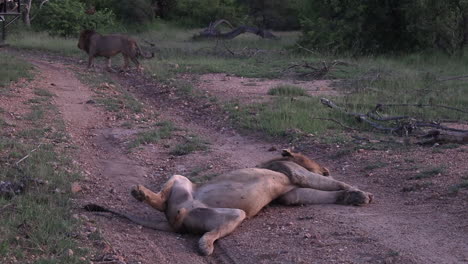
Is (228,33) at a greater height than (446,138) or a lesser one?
lesser

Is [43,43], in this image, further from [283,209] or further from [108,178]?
[283,209]

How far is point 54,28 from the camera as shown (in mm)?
26766

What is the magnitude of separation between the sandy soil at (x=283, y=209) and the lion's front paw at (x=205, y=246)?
0.05 m

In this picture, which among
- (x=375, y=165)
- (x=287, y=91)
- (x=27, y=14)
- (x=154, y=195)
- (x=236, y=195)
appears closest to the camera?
(x=154, y=195)

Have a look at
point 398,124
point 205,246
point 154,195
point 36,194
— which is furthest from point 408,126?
point 36,194

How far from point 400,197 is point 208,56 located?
1453 cm

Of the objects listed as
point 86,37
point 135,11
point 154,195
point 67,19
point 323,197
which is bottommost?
point 135,11

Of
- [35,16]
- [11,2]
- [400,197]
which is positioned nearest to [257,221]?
[400,197]

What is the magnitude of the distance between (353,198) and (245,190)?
1.04 metres

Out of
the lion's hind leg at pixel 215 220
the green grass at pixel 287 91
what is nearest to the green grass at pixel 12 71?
the green grass at pixel 287 91

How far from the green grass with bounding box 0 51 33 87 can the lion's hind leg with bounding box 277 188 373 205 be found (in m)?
8.23

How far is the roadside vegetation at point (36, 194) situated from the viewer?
4.38 m

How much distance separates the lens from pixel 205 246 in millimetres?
4734

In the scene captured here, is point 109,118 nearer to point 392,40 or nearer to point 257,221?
point 257,221
